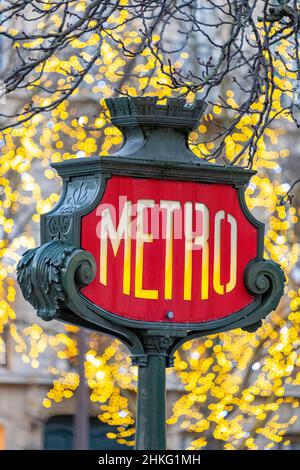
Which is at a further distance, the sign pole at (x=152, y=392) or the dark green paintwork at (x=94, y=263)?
the sign pole at (x=152, y=392)

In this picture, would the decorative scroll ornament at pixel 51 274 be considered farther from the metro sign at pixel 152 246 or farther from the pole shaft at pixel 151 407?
the pole shaft at pixel 151 407

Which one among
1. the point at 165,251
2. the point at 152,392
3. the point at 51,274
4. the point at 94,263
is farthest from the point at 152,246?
the point at 152,392

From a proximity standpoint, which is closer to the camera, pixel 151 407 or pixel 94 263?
pixel 94 263

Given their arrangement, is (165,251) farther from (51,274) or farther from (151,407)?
(151,407)

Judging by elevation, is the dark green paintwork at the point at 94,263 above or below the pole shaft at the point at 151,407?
above

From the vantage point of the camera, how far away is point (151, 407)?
5.85 meters

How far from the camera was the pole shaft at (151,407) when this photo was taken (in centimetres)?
584

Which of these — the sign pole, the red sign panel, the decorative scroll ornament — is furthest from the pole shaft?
the decorative scroll ornament

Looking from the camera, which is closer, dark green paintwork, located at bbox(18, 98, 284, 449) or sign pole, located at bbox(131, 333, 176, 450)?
dark green paintwork, located at bbox(18, 98, 284, 449)

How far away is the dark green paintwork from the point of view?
5.73 metres

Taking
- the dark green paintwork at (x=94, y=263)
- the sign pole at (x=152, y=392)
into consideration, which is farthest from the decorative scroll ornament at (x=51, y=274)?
the sign pole at (x=152, y=392)

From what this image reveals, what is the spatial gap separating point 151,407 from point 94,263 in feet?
2.07

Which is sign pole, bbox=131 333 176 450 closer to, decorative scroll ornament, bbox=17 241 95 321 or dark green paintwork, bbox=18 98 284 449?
dark green paintwork, bbox=18 98 284 449

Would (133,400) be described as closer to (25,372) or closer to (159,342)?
(25,372)
